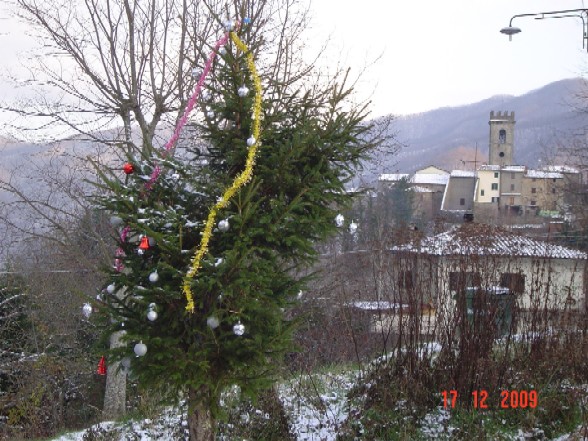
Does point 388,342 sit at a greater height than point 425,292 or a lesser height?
lesser

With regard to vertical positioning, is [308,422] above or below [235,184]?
below

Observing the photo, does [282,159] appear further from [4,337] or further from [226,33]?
[4,337]

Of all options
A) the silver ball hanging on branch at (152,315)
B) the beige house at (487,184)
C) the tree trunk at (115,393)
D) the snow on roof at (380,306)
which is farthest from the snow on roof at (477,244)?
the beige house at (487,184)

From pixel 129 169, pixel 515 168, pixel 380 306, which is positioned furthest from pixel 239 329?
pixel 515 168

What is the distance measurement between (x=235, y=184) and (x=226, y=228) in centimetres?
32

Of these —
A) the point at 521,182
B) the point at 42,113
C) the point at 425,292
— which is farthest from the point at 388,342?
the point at 521,182

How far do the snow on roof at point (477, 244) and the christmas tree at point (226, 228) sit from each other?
2528 mm

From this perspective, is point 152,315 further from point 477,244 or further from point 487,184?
point 487,184

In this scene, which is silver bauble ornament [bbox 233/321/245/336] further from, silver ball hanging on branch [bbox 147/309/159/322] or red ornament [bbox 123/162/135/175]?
red ornament [bbox 123/162/135/175]

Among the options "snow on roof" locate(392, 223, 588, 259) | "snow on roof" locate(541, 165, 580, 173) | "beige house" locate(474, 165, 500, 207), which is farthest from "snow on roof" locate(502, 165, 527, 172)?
"snow on roof" locate(392, 223, 588, 259)

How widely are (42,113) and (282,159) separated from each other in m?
8.19

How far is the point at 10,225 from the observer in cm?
1154
